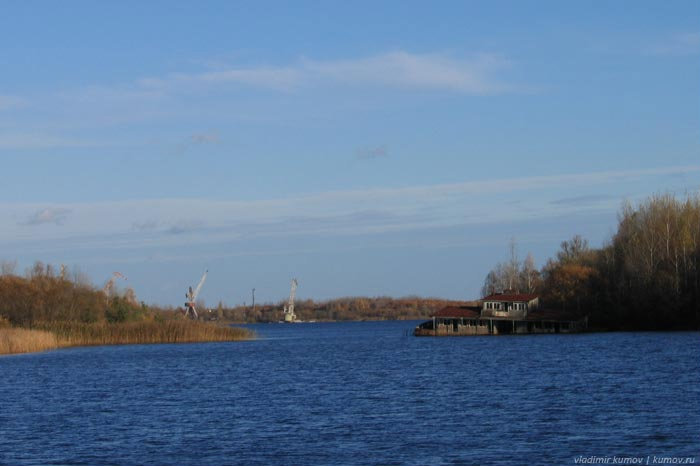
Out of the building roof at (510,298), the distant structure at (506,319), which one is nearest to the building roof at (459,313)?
the distant structure at (506,319)

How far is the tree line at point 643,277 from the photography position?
3713 inches

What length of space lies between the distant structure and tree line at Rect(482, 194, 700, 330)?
2.49 m

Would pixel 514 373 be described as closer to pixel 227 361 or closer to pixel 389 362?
pixel 389 362

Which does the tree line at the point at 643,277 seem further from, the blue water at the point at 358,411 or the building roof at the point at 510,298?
the blue water at the point at 358,411

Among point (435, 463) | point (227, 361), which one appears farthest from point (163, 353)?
point (435, 463)

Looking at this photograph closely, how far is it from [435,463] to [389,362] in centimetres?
3962

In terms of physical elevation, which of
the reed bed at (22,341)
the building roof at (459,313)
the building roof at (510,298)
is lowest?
the reed bed at (22,341)

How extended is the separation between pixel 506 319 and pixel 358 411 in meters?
72.2

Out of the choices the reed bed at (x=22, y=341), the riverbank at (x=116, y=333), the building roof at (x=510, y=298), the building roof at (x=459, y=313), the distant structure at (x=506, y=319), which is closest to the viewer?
the reed bed at (x=22, y=341)

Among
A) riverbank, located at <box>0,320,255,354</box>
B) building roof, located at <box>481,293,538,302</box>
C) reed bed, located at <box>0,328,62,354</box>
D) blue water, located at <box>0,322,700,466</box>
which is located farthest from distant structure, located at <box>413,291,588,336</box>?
reed bed, located at <box>0,328,62,354</box>

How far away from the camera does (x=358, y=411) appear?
35969mm

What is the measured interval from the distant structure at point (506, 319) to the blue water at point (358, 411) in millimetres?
37231

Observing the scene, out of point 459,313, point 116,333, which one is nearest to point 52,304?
point 116,333

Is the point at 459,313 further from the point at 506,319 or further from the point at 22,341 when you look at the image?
the point at 22,341
